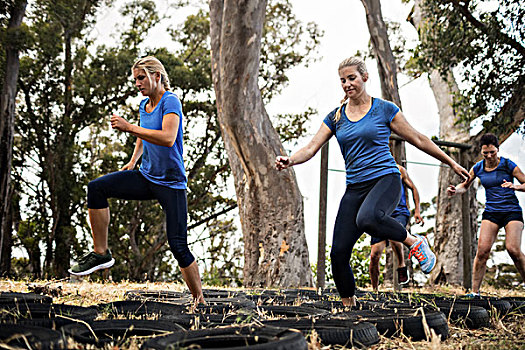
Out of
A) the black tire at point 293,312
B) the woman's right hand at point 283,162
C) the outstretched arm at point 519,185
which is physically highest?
the outstretched arm at point 519,185

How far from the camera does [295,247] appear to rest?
8.43 m

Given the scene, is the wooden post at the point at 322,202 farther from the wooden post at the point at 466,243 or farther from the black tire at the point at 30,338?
the black tire at the point at 30,338

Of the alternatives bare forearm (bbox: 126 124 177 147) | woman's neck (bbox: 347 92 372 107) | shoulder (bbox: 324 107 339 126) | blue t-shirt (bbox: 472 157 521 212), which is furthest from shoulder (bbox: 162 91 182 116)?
blue t-shirt (bbox: 472 157 521 212)

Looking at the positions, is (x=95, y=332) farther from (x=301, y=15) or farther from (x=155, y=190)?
(x=301, y=15)

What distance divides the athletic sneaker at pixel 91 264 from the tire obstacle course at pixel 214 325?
338 mm

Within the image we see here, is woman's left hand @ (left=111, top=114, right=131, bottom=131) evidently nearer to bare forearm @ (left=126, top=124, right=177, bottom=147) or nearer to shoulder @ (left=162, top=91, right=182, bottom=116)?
bare forearm @ (left=126, top=124, right=177, bottom=147)

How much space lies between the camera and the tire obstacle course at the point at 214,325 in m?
1.94

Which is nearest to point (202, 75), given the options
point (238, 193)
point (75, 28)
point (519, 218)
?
point (75, 28)

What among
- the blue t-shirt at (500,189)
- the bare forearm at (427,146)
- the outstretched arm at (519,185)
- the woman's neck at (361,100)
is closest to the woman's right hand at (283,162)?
the woman's neck at (361,100)

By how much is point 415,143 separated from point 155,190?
184 centimetres

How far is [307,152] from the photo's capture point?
3.72 m

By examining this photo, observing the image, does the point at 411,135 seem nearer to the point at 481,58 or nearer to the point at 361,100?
the point at 361,100

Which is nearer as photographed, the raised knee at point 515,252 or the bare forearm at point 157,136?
the bare forearm at point 157,136

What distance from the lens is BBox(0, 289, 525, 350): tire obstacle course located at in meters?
1.94
